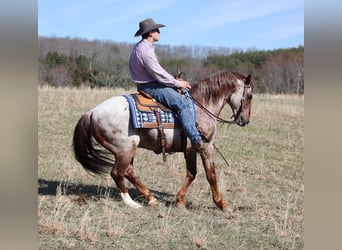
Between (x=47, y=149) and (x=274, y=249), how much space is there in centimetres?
603

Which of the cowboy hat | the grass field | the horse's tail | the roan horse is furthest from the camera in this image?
the horse's tail

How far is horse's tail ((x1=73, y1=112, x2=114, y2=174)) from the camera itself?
5801mm

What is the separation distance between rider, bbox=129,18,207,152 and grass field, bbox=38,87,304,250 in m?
1.09

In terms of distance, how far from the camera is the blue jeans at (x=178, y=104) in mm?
5363

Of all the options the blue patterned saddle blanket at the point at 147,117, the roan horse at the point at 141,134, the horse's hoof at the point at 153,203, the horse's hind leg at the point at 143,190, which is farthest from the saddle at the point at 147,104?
the horse's hoof at the point at 153,203

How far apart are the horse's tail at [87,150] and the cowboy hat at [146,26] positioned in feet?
4.39

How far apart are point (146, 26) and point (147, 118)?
1219 mm

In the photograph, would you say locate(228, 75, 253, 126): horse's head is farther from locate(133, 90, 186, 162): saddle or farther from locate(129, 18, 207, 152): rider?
locate(133, 90, 186, 162): saddle

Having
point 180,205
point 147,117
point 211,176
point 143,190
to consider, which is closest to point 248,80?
point 211,176

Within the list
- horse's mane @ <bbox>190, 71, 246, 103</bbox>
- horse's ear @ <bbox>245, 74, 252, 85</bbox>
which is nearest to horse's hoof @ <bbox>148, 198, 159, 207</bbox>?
horse's mane @ <bbox>190, 71, 246, 103</bbox>
